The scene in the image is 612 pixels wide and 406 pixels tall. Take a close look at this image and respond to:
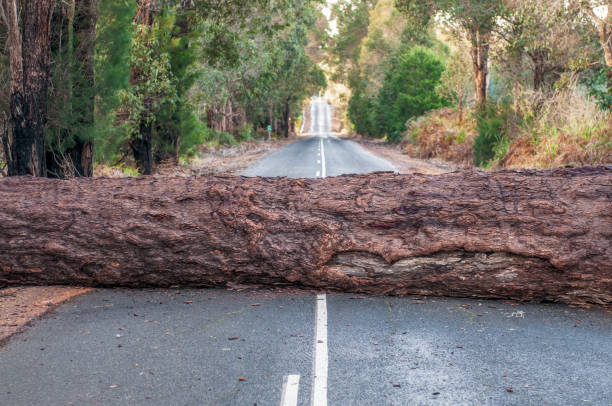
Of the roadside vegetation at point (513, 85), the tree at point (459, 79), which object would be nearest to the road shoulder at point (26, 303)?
the roadside vegetation at point (513, 85)

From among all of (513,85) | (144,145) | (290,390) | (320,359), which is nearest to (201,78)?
(144,145)

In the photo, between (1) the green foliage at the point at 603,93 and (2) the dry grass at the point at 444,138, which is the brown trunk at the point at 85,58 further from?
(2) the dry grass at the point at 444,138

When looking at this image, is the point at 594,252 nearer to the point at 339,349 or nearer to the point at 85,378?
the point at 339,349

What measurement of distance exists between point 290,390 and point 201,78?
1845cm

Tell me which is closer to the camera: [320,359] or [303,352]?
[320,359]

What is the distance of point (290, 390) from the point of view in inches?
156

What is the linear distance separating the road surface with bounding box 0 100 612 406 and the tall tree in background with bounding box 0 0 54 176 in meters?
3.62

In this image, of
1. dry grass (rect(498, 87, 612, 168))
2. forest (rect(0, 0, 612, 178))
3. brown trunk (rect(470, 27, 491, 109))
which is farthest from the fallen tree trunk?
brown trunk (rect(470, 27, 491, 109))

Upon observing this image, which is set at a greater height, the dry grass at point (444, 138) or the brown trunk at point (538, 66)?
the brown trunk at point (538, 66)

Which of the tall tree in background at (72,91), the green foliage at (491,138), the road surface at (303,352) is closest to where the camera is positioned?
the road surface at (303,352)

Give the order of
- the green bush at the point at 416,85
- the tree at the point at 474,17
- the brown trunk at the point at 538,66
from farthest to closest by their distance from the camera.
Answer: the green bush at the point at 416,85 → the brown trunk at the point at 538,66 → the tree at the point at 474,17

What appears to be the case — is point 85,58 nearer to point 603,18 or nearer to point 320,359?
point 320,359

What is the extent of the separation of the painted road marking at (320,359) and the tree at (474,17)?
52.0 feet

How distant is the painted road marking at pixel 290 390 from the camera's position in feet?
12.4
